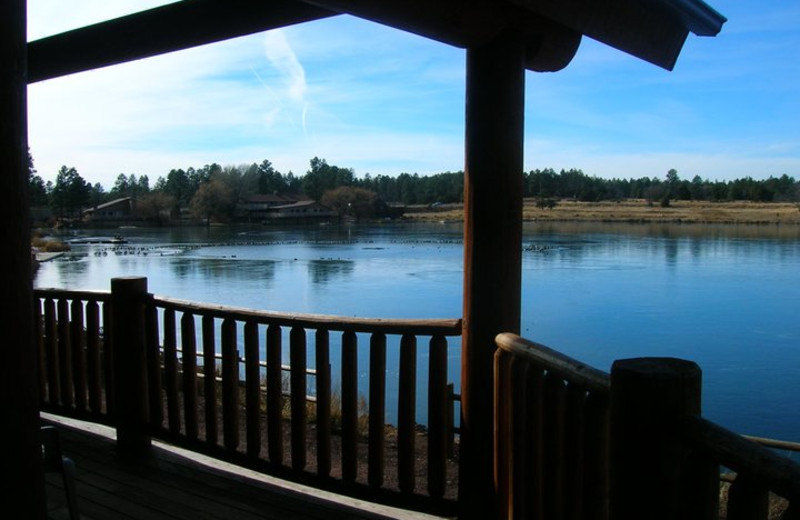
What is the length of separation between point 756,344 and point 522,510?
1961 cm

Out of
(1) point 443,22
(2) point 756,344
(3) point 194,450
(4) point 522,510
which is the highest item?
(1) point 443,22

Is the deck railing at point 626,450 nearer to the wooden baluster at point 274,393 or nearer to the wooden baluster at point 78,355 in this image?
the wooden baluster at point 274,393

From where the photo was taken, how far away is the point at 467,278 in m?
2.62

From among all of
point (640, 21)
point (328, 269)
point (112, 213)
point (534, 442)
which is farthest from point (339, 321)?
point (112, 213)

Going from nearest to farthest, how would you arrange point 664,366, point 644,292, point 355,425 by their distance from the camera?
point 664,366 → point 355,425 → point 644,292

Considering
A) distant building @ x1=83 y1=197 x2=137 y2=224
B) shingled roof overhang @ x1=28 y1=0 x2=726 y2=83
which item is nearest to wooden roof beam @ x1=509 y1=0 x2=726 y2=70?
shingled roof overhang @ x1=28 y1=0 x2=726 y2=83

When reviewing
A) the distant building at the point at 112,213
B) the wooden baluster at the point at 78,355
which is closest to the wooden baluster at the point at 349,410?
the wooden baluster at the point at 78,355

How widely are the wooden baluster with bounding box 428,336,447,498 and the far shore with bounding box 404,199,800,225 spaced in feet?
277

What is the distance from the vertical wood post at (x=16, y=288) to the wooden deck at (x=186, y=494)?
3.82ft

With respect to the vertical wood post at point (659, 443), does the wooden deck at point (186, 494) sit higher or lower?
lower

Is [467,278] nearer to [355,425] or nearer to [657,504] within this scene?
[355,425]

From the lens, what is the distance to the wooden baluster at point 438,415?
2666 millimetres

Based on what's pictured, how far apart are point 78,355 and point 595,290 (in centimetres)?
2659

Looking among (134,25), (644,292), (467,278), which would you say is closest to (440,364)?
(467,278)
